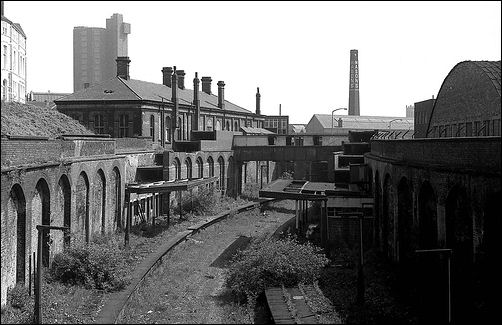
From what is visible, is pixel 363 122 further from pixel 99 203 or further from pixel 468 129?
pixel 99 203

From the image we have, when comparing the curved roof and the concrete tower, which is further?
the concrete tower

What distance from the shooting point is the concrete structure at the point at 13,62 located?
1686 inches

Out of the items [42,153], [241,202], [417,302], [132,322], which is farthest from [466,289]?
[241,202]

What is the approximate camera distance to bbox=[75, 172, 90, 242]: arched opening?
65.0 ft

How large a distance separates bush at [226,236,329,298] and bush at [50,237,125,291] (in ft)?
11.5

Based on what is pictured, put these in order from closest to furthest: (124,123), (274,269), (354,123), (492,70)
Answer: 1. (274,269)
2. (492,70)
3. (124,123)
4. (354,123)

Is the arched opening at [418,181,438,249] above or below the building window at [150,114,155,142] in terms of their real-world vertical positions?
below

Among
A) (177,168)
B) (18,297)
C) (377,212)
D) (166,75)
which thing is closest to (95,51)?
(166,75)

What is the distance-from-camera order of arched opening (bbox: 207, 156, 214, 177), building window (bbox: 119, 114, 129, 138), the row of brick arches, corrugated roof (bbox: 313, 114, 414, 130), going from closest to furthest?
1. the row of brick arches
2. arched opening (bbox: 207, 156, 214, 177)
3. building window (bbox: 119, 114, 129, 138)
4. corrugated roof (bbox: 313, 114, 414, 130)

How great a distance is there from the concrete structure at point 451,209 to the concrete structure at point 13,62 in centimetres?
3108

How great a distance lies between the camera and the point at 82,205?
20.3 metres

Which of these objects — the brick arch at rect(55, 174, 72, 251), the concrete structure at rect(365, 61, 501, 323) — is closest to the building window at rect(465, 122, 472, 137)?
the concrete structure at rect(365, 61, 501, 323)

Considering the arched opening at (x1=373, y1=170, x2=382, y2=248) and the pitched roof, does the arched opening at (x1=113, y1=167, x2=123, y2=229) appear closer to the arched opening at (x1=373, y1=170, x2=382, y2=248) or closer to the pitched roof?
the arched opening at (x1=373, y1=170, x2=382, y2=248)

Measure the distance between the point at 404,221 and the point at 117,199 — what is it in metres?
12.4
